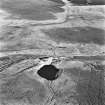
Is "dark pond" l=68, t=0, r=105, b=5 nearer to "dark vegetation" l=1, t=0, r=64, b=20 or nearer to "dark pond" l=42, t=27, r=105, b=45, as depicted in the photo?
"dark vegetation" l=1, t=0, r=64, b=20

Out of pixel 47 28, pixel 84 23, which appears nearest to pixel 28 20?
pixel 47 28

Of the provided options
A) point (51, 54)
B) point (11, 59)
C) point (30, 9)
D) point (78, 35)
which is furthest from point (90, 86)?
point (30, 9)

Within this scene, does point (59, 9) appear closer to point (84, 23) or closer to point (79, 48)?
point (84, 23)

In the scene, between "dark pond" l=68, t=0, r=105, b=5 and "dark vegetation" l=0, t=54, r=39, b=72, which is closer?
"dark vegetation" l=0, t=54, r=39, b=72

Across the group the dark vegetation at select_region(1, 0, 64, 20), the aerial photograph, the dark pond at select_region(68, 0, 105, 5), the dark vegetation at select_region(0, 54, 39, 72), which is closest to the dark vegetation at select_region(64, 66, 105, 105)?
the aerial photograph

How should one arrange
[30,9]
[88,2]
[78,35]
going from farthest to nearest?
[88,2] → [30,9] → [78,35]

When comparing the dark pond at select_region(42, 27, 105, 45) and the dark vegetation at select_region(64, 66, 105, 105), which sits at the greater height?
the dark pond at select_region(42, 27, 105, 45)

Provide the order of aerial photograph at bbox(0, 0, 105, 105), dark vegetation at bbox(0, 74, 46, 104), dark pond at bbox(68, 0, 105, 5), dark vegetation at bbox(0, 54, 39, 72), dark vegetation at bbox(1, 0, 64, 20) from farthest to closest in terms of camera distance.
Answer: dark pond at bbox(68, 0, 105, 5) < dark vegetation at bbox(1, 0, 64, 20) < dark vegetation at bbox(0, 54, 39, 72) < aerial photograph at bbox(0, 0, 105, 105) < dark vegetation at bbox(0, 74, 46, 104)

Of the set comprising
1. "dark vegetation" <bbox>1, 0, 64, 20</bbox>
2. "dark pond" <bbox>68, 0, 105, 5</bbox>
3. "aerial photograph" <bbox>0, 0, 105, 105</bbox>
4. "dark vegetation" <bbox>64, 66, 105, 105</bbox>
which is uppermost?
"dark vegetation" <bbox>1, 0, 64, 20</bbox>

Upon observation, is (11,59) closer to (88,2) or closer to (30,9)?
(30,9)
